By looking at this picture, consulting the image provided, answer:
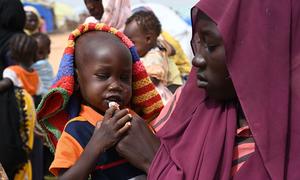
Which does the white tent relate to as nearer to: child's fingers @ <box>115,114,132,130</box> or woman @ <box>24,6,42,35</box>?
woman @ <box>24,6,42,35</box>

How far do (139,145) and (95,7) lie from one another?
94.7 inches

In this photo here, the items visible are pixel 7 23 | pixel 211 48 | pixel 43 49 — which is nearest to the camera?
pixel 211 48

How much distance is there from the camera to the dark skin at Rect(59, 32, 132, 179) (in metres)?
2.16

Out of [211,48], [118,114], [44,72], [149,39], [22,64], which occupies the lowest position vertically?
[44,72]

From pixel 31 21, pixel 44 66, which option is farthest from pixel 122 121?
pixel 31 21

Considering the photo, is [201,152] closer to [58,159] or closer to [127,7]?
[58,159]

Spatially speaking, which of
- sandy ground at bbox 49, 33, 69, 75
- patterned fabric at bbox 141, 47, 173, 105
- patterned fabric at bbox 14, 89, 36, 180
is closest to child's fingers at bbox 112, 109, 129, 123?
patterned fabric at bbox 141, 47, 173, 105

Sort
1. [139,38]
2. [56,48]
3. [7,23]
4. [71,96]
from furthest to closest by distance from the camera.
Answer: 1. [56,48]
2. [7,23]
3. [139,38]
4. [71,96]

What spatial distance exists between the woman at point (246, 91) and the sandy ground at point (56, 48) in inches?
677

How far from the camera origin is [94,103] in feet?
7.72

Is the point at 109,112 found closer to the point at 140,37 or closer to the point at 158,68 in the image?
the point at 158,68

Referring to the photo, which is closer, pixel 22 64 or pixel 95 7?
pixel 95 7

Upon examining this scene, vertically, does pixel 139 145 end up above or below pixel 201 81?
below

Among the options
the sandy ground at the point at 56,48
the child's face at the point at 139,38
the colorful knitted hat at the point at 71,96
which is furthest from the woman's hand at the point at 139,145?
the sandy ground at the point at 56,48
